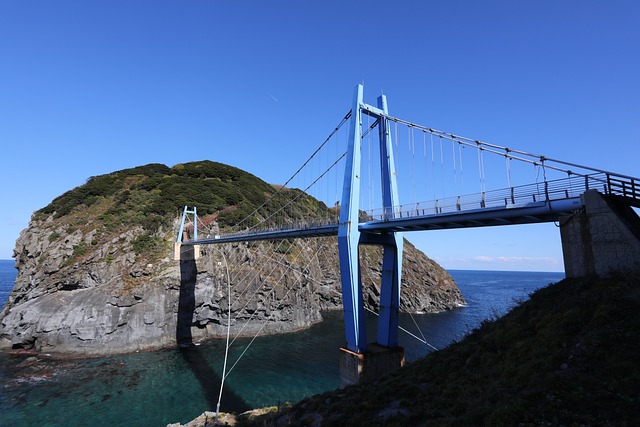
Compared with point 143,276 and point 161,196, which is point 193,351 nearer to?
point 143,276

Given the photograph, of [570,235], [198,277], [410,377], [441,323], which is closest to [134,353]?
[198,277]

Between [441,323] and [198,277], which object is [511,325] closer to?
[198,277]

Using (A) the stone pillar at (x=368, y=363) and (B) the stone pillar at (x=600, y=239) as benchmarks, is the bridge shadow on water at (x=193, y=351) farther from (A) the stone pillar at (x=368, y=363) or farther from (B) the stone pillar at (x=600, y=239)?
(B) the stone pillar at (x=600, y=239)

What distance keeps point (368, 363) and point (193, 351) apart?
81.6ft

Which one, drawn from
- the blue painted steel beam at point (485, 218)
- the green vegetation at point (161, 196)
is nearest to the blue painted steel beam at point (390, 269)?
the blue painted steel beam at point (485, 218)

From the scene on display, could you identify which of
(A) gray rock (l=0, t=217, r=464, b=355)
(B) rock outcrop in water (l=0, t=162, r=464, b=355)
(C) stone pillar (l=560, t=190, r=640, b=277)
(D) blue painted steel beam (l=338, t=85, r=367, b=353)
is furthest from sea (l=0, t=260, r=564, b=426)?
(D) blue painted steel beam (l=338, t=85, r=367, b=353)

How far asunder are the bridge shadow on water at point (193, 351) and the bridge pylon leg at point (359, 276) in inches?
373

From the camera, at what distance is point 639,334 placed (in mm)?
8141

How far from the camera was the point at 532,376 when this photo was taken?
339 inches

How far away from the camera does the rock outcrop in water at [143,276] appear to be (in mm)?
36688

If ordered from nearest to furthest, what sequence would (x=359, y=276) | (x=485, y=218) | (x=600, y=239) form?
(x=600, y=239)
(x=485, y=218)
(x=359, y=276)

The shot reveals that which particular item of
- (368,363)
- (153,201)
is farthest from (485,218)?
(153,201)

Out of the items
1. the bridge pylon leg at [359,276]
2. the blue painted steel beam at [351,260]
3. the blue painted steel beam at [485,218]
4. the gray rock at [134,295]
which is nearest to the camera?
the blue painted steel beam at [485,218]

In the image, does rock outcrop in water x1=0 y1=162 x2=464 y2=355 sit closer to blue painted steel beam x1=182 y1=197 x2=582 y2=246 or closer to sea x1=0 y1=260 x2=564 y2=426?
sea x1=0 y1=260 x2=564 y2=426
